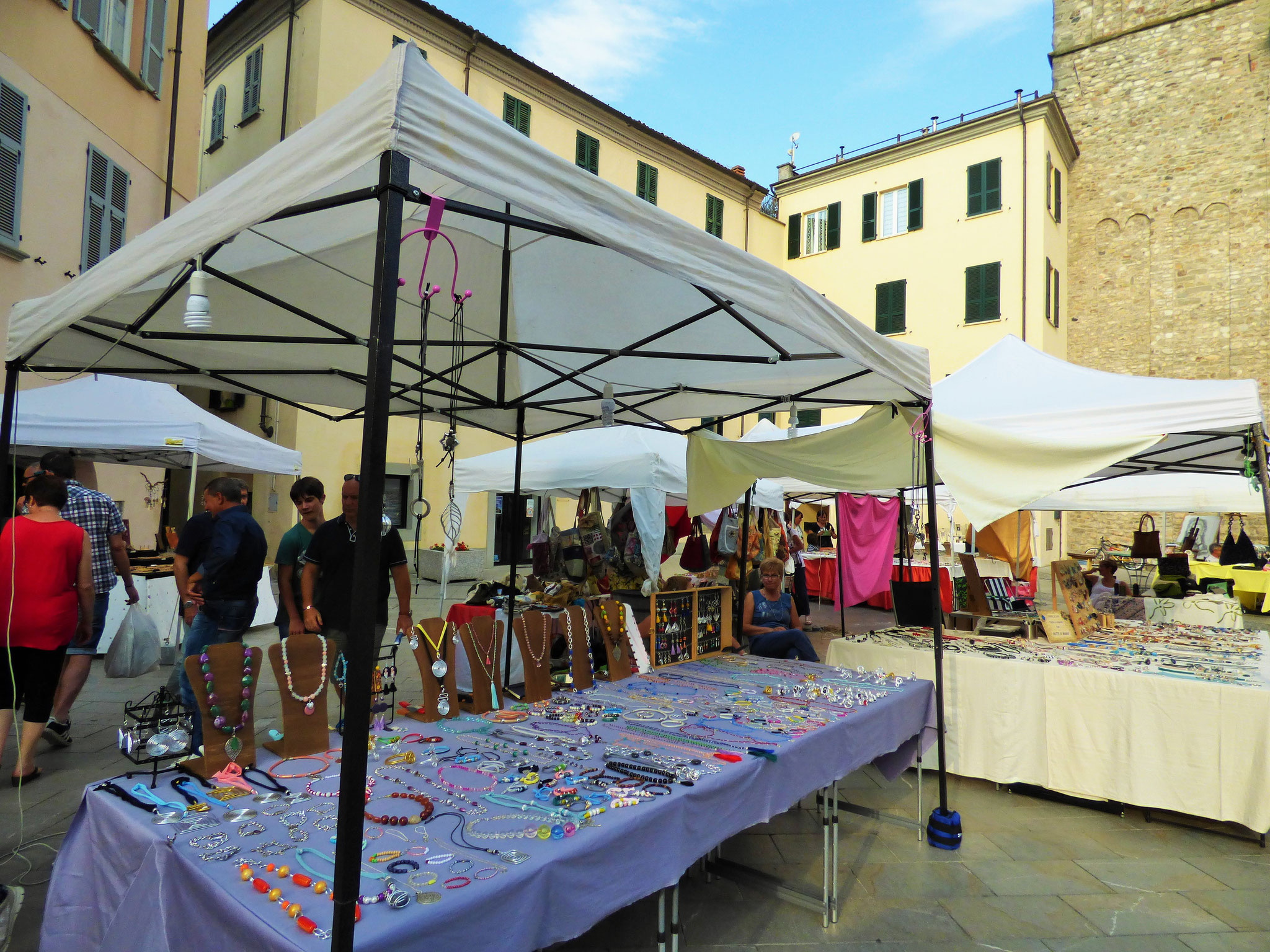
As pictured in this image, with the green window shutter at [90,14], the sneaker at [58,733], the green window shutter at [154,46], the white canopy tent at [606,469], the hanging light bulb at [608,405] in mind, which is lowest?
the sneaker at [58,733]

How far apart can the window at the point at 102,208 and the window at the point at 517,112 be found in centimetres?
789

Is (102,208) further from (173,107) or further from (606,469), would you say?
(606,469)

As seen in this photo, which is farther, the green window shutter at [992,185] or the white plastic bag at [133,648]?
the green window shutter at [992,185]

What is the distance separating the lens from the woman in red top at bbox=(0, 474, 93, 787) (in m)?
3.48

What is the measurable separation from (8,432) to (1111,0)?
80.9 ft

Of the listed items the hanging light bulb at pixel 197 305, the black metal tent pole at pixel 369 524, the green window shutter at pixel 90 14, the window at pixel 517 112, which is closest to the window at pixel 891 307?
the window at pixel 517 112

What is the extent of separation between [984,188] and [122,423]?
17.6m

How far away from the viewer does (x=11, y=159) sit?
6914 mm

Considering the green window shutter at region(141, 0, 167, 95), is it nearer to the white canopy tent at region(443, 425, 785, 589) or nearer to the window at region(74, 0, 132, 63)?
the window at region(74, 0, 132, 63)

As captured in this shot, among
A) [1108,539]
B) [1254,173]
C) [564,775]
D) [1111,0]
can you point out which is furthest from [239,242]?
[1111,0]

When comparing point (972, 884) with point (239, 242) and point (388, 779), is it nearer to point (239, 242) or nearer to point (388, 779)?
point (388, 779)

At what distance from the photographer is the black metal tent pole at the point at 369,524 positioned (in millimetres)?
1534

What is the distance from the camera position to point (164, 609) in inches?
286

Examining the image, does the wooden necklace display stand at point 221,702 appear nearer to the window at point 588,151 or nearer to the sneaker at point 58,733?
the sneaker at point 58,733
